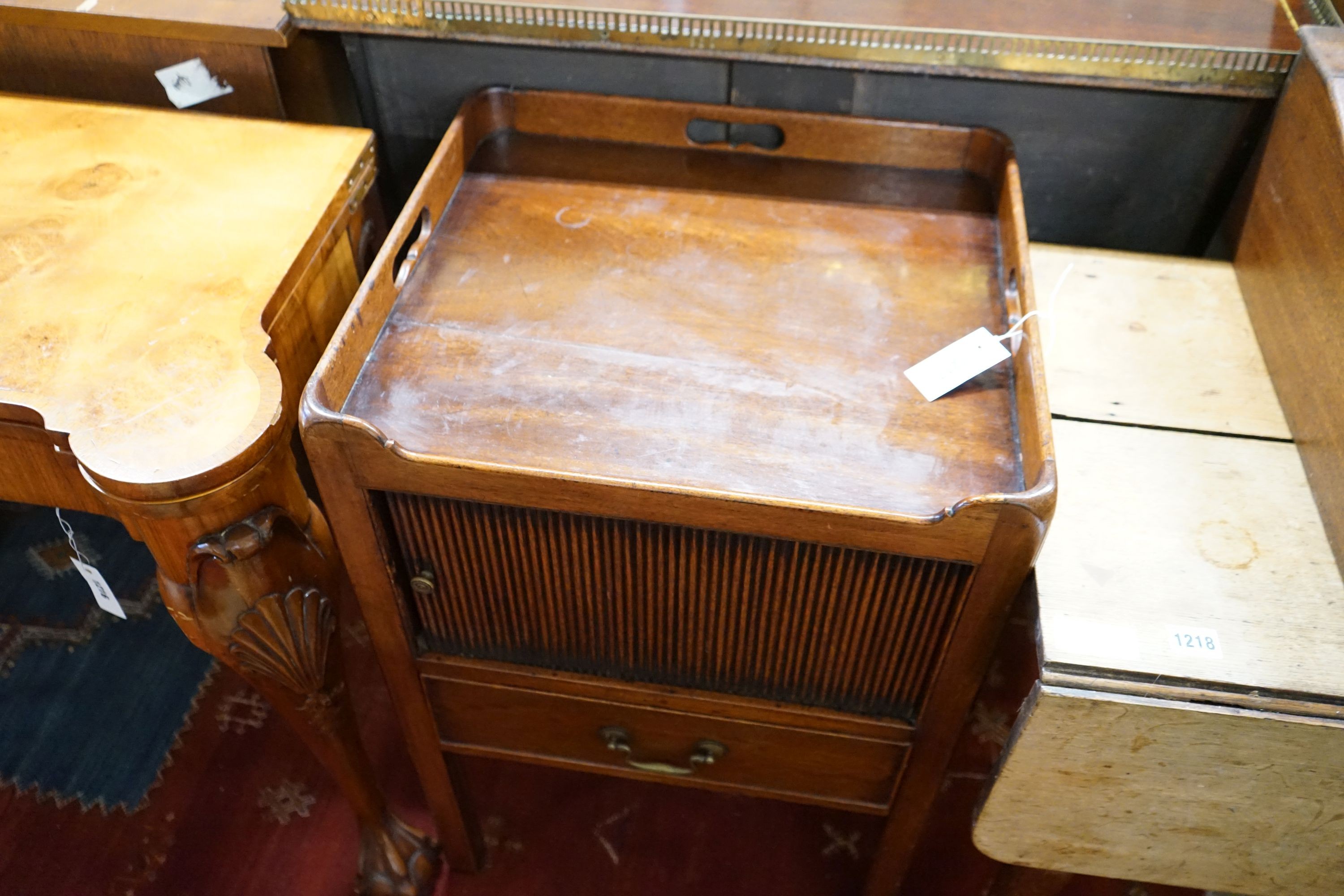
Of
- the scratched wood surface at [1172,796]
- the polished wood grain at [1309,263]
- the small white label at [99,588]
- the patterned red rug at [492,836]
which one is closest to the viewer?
the scratched wood surface at [1172,796]

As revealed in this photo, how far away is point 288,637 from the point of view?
3.09 feet

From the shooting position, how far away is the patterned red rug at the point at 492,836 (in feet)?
4.24

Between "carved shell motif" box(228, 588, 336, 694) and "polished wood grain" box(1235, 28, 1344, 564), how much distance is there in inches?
35.4

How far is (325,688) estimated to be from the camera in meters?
1.04

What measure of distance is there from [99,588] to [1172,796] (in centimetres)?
102

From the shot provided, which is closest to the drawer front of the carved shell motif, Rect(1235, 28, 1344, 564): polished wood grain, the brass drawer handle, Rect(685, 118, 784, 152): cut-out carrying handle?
the brass drawer handle

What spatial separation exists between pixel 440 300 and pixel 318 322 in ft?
0.57

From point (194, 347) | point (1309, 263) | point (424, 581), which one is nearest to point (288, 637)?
point (424, 581)

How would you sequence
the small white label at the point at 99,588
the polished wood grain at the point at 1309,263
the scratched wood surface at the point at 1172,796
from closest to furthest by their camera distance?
the scratched wood surface at the point at 1172,796 → the polished wood grain at the point at 1309,263 → the small white label at the point at 99,588

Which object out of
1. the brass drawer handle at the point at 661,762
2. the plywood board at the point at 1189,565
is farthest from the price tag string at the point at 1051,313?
the brass drawer handle at the point at 661,762

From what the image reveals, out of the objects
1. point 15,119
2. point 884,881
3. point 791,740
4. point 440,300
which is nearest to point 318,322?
point 440,300

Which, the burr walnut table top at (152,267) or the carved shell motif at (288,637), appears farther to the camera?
the carved shell motif at (288,637)

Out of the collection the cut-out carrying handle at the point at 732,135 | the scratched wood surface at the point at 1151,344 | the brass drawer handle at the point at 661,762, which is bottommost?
the brass drawer handle at the point at 661,762

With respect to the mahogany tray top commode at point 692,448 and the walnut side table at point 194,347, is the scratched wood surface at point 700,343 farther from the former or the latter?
the walnut side table at point 194,347
